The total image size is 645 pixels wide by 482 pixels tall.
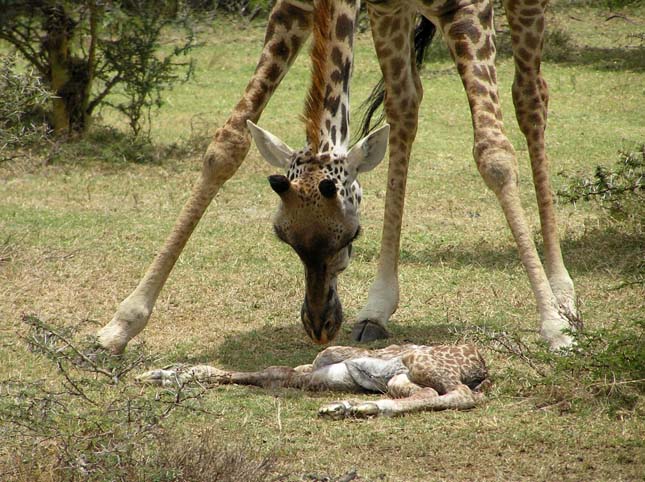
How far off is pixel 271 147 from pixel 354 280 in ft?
6.30

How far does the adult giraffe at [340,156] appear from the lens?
4852mm

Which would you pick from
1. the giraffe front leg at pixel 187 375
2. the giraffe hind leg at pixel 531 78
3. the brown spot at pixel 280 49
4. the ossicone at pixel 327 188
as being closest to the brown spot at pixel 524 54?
the giraffe hind leg at pixel 531 78

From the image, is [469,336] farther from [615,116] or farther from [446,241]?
[615,116]

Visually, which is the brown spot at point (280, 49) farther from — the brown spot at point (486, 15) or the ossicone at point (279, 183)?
the ossicone at point (279, 183)

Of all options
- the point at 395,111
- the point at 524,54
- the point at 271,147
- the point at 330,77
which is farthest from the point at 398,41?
the point at 271,147

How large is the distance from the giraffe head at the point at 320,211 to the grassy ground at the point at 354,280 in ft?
1.55

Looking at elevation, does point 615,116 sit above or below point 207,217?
above

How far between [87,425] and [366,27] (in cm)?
1372

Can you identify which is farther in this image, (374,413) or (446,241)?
(446,241)

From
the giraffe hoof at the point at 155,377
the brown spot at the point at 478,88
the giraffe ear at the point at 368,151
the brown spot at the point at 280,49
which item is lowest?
the giraffe hoof at the point at 155,377

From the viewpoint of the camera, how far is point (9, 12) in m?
10.2

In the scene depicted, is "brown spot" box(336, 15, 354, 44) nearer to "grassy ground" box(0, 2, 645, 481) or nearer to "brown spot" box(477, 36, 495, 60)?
"brown spot" box(477, 36, 495, 60)

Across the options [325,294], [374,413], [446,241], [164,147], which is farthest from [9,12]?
[374,413]

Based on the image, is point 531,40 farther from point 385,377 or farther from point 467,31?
point 385,377
